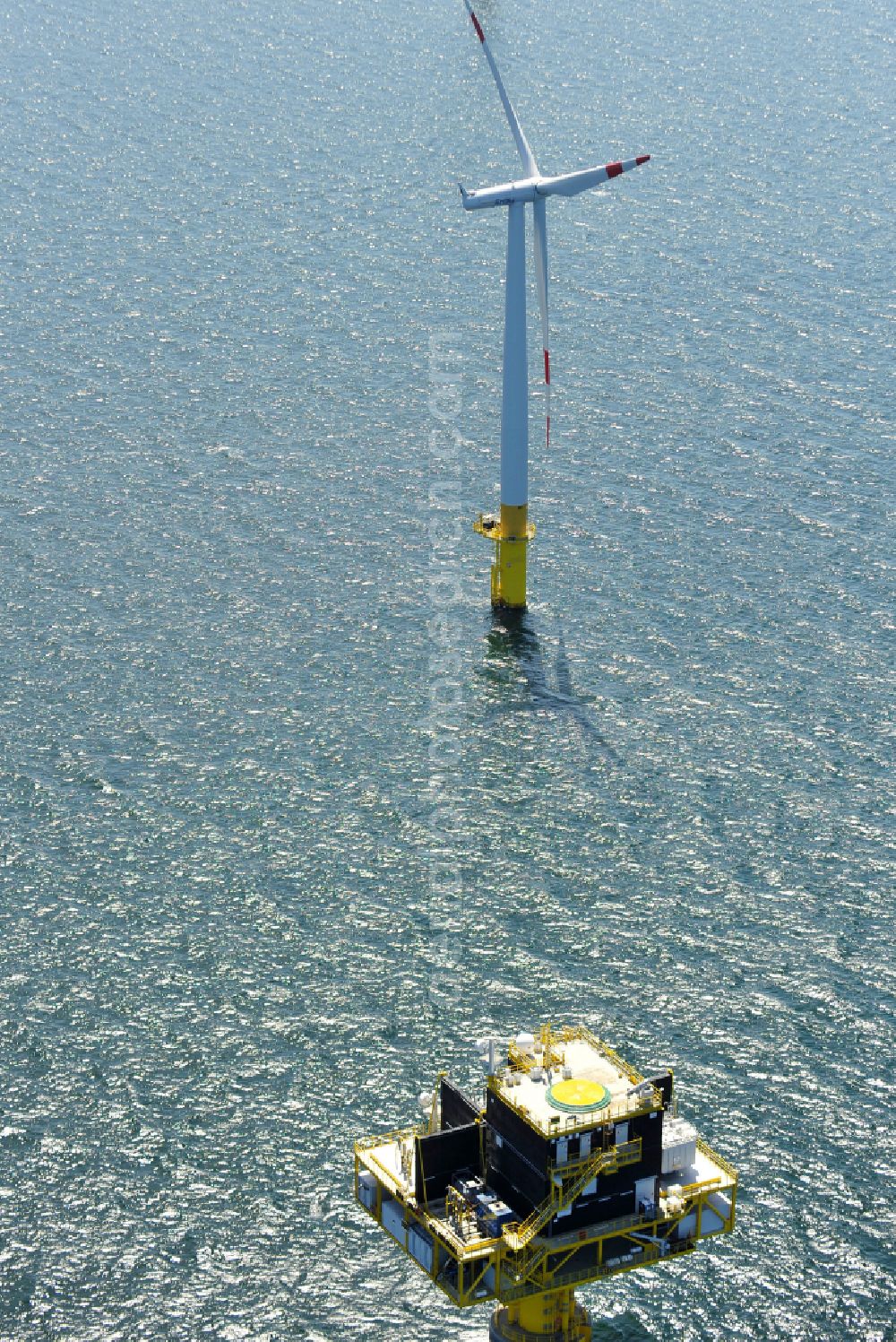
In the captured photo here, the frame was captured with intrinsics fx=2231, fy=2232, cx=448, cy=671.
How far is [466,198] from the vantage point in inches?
7785

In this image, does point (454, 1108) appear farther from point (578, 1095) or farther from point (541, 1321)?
point (541, 1321)

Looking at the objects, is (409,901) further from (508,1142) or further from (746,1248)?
(508,1142)

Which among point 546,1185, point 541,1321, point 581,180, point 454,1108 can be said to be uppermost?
point 581,180

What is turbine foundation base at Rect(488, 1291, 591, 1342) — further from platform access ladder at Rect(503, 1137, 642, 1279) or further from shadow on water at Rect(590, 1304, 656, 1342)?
platform access ladder at Rect(503, 1137, 642, 1279)

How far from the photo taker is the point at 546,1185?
363 ft

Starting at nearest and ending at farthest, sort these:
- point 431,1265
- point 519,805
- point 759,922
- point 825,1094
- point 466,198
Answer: point 431,1265 → point 825,1094 → point 759,922 → point 519,805 → point 466,198

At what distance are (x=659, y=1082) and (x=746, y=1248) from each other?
2401 centimetres

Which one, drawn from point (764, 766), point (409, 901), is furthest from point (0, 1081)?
point (764, 766)

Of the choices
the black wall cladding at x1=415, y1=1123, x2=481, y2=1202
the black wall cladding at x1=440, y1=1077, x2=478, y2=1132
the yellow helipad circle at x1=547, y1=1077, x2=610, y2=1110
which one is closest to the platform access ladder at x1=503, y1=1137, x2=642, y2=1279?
the yellow helipad circle at x1=547, y1=1077, x2=610, y2=1110

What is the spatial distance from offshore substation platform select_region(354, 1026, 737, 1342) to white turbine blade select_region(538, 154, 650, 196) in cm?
8619

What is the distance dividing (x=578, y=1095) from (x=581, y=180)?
10093 centimetres

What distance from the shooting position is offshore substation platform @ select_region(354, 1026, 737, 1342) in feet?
363

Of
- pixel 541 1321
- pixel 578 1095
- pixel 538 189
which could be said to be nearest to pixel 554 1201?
pixel 578 1095

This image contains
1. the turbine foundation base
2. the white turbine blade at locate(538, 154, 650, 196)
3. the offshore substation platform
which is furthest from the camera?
the white turbine blade at locate(538, 154, 650, 196)
